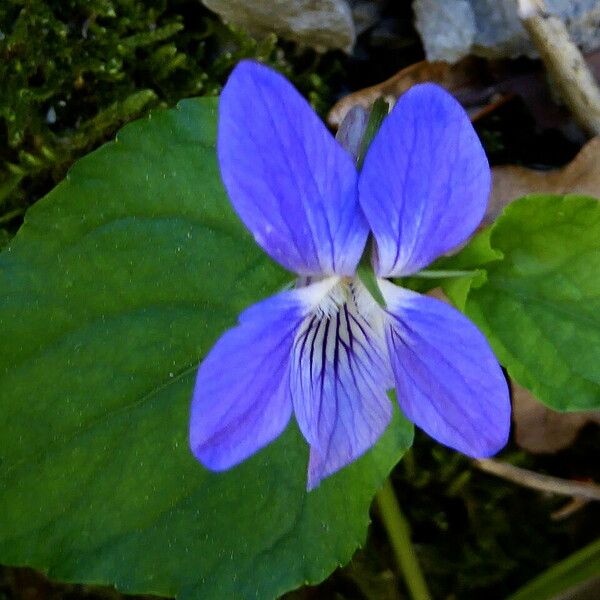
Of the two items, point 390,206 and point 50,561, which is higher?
Result: point 390,206

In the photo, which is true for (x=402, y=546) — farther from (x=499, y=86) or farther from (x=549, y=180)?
(x=499, y=86)

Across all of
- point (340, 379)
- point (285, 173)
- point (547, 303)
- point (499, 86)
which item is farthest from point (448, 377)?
point (499, 86)

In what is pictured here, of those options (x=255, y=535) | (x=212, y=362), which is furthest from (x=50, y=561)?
(x=212, y=362)

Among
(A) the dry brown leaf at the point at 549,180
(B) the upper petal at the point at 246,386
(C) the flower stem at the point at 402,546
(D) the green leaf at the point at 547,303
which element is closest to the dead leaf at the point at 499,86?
(A) the dry brown leaf at the point at 549,180

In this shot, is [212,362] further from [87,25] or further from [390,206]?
[87,25]

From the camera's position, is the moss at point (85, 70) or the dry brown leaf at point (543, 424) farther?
the dry brown leaf at point (543, 424)

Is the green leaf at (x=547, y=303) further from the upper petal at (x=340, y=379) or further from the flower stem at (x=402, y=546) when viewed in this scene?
the flower stem at (x=402, y=546)
